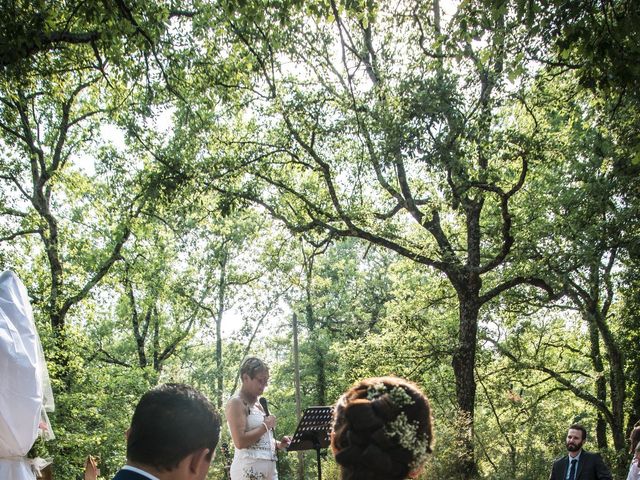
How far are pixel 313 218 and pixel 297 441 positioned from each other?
7778 mm

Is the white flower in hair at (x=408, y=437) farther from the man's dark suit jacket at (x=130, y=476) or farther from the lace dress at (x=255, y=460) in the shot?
the lace dress at (x=255, y=460)

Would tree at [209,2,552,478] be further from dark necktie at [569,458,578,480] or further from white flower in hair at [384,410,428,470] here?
white flower in hair at [384,410,428,470]

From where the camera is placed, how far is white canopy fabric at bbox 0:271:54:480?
284 cm

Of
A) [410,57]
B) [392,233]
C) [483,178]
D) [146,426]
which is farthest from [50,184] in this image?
[146,426]

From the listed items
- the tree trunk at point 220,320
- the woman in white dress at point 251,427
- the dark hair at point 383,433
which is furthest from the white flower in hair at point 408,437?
the tree trunk at point 220,320

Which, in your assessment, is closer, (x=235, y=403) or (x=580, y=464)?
(x=235, y=403)

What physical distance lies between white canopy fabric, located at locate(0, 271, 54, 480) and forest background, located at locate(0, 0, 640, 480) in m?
3.56

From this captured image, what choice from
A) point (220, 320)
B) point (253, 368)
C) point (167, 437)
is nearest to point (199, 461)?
point (167, 437)

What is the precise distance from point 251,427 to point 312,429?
755 millimetres

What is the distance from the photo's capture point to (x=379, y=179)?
44.1 feet

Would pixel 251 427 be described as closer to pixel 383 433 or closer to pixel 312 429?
pixel 312 429

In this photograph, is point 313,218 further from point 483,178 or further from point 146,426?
point 146,426

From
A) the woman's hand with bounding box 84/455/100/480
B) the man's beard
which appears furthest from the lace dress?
the man's beard

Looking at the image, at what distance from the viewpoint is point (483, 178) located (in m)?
10.3
